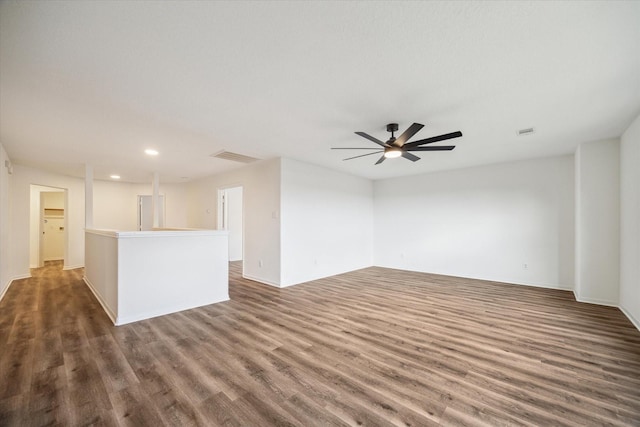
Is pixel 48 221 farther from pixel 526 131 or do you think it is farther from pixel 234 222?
pixel 526 131

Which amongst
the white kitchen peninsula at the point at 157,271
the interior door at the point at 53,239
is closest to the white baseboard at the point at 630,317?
the white kitchen peninsula at the point at 157,271

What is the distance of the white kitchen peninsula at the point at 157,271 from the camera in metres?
3.17

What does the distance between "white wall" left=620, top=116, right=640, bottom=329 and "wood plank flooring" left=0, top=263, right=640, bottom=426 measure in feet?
0.98

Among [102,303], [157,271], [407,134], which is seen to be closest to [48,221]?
[102,303]

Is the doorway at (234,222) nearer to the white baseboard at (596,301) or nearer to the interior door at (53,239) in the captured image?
the interior door at (53,239)

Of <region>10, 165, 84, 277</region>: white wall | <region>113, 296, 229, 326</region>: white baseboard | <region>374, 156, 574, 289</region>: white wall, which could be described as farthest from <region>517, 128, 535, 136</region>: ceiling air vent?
<region>10, 165, 84, 277</region>: white wall

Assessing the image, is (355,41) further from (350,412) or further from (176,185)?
(176,185)

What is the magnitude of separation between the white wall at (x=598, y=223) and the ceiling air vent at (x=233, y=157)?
218 inches

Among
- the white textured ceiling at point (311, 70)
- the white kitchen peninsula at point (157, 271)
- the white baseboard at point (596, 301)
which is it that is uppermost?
the white textured ceiling at point (311, 70)

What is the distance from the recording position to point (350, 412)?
65.3 inches

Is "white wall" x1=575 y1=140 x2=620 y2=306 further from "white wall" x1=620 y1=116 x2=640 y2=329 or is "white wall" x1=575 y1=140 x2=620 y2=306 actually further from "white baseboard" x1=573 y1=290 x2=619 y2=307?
"white wall" x1=620 y1=116 x2=640 y2=329

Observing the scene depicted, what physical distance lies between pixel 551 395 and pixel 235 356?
8.19 ft

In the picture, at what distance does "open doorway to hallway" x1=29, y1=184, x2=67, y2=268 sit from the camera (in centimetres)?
690

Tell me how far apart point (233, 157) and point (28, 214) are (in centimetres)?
492
